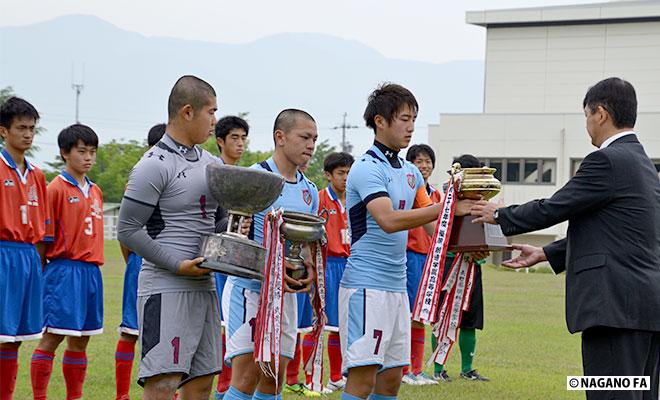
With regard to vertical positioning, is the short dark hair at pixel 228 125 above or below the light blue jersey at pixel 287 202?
above

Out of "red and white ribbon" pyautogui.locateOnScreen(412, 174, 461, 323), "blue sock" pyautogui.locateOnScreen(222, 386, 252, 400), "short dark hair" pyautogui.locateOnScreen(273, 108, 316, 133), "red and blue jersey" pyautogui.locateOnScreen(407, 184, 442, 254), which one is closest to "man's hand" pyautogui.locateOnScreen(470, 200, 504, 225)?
"red and white ribbon" pyautogui.locateOnScreen(412, 174, 461, 323)

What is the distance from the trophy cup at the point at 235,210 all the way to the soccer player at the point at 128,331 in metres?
3.16

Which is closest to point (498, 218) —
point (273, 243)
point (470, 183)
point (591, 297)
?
point (470, 183)

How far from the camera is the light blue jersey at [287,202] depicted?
7137 millimetres

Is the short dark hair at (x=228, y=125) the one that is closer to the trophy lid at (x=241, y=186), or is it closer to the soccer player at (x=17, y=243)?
the soccer player at (x=17, y=243)

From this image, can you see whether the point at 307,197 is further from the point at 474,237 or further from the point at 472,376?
the point at 472,376

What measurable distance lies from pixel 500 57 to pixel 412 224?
5729 cm

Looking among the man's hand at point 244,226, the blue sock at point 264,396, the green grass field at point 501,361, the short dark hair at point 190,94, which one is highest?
the short dark hair at point 190,94

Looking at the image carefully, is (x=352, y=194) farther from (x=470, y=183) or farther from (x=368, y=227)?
(x=470, y=183)

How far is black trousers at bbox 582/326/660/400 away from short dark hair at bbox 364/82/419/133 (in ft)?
6.73

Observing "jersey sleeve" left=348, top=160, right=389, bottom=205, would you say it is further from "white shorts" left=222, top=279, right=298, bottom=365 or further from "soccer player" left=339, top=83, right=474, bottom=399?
"white shorts" left=222, top=279, right=298, bottom=365

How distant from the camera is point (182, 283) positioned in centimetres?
593

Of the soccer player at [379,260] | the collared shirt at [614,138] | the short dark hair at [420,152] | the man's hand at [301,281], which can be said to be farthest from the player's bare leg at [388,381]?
the short dark hair at [420,152]

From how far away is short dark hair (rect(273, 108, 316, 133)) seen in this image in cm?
739
